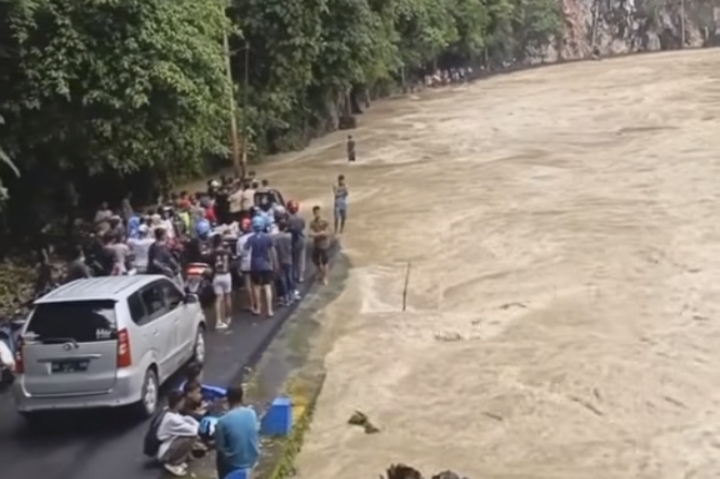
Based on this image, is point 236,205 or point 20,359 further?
point 236,205

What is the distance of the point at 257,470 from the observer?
12180mm

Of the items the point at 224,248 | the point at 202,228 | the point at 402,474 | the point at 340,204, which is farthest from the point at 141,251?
the point at 402,474

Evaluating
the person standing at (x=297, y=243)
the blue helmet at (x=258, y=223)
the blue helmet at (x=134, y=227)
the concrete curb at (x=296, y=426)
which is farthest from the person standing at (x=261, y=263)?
the concrete curb at (x=296, y=426)

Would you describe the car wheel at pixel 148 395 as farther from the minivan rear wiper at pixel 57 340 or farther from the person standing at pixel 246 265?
the person standing at pixel 246 265

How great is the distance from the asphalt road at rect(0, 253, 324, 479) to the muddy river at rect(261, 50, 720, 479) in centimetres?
187

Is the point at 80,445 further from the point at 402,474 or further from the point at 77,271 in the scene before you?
the point at 77,271

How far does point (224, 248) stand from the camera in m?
18.9

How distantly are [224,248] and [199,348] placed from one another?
3.16m

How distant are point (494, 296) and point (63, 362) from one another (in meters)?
10.1

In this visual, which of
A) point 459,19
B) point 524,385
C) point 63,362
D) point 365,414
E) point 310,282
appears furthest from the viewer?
point 459,19

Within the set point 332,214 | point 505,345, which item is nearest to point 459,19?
point 332,214

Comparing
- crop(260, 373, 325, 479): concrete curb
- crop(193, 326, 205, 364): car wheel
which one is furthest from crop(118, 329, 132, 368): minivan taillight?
crop(193, 326, 205, 364): car wheel

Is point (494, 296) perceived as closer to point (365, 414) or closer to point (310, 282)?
point (310, 282)

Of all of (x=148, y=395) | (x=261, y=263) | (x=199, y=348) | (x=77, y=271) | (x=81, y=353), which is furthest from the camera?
(x=261, y=263)
